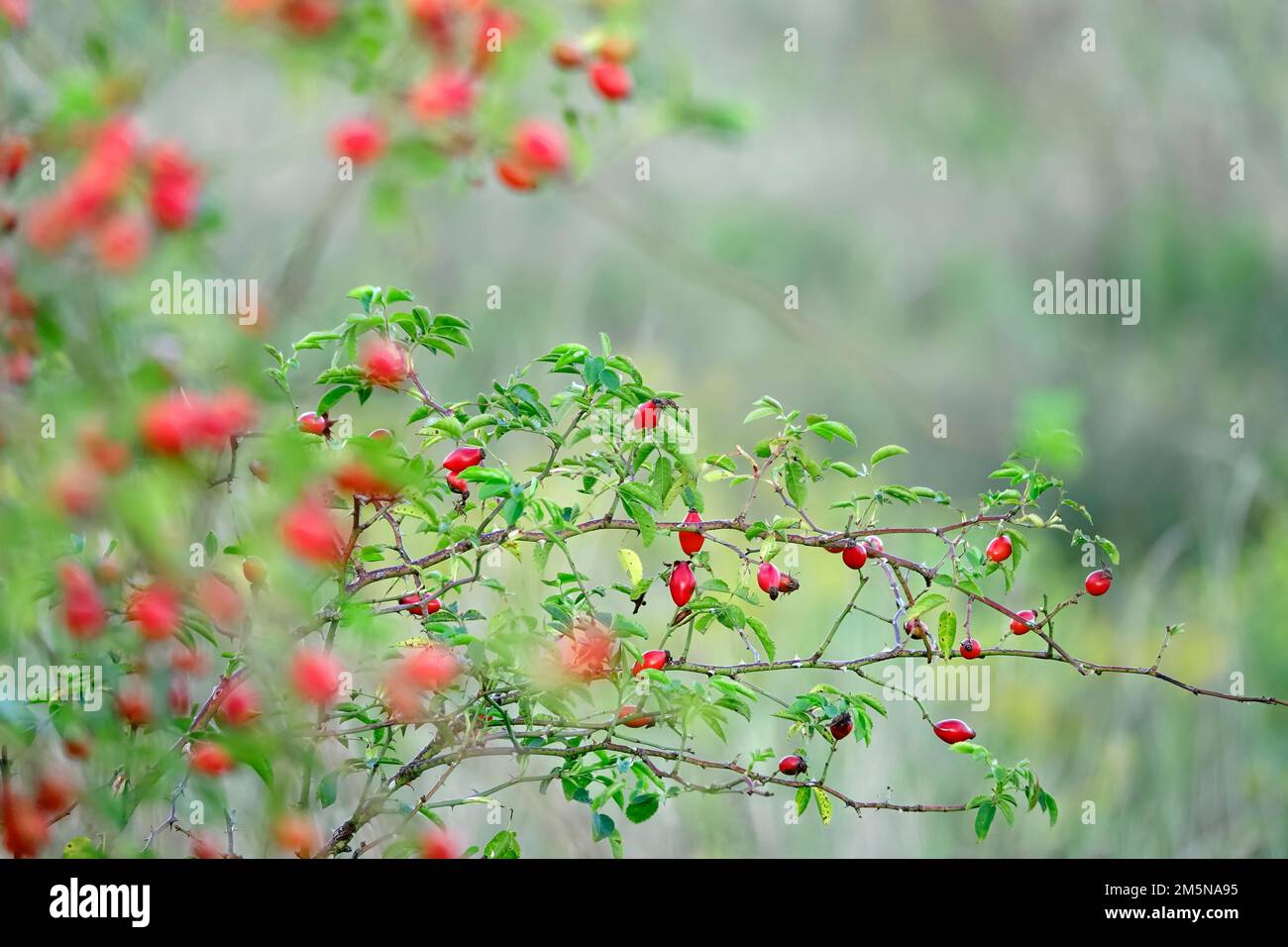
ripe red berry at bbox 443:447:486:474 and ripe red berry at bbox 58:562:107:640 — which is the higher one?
ripe red berry at bbox 443:447:486:474

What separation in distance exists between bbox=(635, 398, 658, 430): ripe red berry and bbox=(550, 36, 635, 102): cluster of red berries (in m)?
0.43

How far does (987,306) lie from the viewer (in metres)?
5.64

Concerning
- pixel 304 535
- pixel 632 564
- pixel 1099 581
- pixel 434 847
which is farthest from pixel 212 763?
pixel 1099 581

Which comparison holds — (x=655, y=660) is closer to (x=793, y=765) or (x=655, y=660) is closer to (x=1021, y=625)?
(x=793, y=765)

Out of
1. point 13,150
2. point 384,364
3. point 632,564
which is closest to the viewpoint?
point 13,150

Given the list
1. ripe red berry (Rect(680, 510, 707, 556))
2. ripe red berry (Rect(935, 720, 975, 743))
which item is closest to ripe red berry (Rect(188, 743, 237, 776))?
ripe red berry (Rect(680, 510, 707, 556))

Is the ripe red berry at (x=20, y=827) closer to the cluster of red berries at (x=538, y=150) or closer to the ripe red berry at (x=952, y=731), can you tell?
the cluster of red berries at (x=538, y=150)

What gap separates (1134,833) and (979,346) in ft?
10.5

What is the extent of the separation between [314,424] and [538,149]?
584 millimetres

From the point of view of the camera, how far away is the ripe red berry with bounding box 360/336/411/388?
1.04 meters

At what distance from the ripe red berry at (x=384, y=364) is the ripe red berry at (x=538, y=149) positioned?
46 cm

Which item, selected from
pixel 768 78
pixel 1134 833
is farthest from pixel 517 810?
pixel 768 78

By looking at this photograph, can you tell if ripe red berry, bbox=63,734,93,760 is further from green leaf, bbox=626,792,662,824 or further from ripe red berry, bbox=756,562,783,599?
ripe red berry, bbox=756,562,783,599
